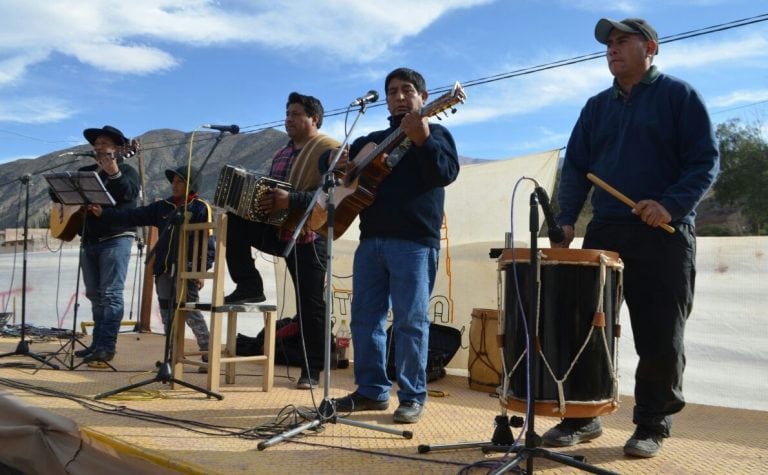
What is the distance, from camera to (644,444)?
2.73m

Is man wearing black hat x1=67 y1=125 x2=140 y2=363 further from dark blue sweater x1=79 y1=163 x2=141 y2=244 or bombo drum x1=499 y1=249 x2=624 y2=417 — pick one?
bombo drum x1=499 y1=249 x2=624 y2=417

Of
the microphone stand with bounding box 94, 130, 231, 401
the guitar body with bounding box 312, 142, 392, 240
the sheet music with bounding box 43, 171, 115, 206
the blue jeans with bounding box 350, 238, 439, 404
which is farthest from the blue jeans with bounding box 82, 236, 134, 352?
the blue jeans with bounding box 350, 238, 439, 404

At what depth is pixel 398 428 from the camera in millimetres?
3227

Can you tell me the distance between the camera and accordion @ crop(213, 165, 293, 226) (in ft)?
13.3

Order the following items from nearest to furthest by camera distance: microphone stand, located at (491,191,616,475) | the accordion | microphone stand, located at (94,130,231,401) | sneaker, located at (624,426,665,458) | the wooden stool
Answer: microphone stand, located at (491,191,616,475) < sneaker, located at (624,426,665,458) < microphone stand, located at (94,130,231,401) < the accordion < the wooden stool

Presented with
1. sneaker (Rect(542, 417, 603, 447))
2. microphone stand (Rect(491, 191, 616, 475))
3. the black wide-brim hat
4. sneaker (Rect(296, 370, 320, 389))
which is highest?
the black wide-brim hat

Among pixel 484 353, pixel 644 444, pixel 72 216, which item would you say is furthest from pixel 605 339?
pixel 72 216

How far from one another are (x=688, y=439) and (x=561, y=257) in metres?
1.47

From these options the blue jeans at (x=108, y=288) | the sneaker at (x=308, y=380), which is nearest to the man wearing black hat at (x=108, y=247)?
the blue jeans at (x=108, y=288)

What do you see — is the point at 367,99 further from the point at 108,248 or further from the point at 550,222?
the point at 108,248

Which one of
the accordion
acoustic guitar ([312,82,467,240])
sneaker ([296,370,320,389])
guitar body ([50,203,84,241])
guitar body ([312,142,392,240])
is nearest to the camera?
acoustic guitar ([312,82,467,240])

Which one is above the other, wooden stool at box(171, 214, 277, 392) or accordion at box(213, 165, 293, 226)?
accordion at box(213, 165, 293, 226)

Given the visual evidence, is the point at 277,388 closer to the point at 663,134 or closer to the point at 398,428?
the point at 398,428

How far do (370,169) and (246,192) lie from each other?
92cm
